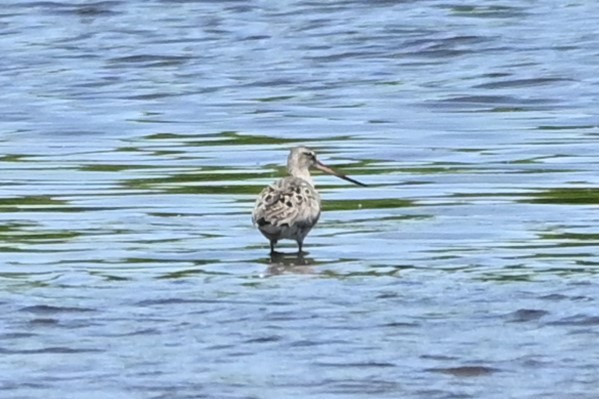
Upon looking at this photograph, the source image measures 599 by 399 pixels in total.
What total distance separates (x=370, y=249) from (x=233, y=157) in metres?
5.69

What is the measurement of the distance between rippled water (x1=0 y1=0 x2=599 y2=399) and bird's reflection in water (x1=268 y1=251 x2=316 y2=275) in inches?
1.9

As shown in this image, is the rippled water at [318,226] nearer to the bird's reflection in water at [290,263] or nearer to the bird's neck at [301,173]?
the bird's reflection in water at [290,263]

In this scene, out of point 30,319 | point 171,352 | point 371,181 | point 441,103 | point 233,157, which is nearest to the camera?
point 171,352

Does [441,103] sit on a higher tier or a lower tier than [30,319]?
lower

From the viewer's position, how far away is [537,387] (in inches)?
342

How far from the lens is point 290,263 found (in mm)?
12344

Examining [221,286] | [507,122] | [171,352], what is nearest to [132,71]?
[507,122]

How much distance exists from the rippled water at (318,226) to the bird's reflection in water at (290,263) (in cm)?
5

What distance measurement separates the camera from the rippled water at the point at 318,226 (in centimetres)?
922

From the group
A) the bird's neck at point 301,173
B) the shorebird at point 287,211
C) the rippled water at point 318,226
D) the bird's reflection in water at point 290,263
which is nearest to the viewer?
the rippled water at point 318,226

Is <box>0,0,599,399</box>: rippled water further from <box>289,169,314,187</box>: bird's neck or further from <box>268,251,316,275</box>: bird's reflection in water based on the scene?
<box>289,169,314,187</box>: bird's neck

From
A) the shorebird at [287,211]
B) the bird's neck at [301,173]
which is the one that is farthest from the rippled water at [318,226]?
the bird's neck at [301,173]

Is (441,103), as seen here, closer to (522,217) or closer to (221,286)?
(522,217)

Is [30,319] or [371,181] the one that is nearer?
[30,319]
